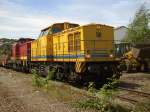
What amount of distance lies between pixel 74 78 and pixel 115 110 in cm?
728

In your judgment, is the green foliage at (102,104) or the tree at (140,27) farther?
the tree at (140,27)

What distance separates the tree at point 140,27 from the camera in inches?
1795

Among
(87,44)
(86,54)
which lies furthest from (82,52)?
(87,44)

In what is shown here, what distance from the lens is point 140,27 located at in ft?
151

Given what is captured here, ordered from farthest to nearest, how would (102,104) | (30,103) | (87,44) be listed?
(87,44)
(30,103)
(102,104)

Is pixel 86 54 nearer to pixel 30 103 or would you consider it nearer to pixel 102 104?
pixel 30 103

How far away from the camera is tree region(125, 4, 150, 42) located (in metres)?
45.6

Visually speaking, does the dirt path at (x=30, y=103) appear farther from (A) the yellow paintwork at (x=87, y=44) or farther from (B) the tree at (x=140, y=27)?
(B) the tree at (x=140, y=27)

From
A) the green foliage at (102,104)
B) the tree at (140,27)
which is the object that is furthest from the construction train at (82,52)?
the tree at (140,27)

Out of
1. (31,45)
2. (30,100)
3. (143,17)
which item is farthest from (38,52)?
(143,17)

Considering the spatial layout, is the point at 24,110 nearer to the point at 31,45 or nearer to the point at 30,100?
the point at 30,100

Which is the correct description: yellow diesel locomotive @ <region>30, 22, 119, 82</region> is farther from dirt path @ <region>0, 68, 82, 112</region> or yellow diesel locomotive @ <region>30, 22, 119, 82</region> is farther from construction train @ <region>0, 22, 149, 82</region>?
dirt path @ <region>0, 68, 82, 112</region>

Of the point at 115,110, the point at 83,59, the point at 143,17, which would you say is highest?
the point at 143,17

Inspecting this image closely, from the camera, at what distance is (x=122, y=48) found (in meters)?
32.3
